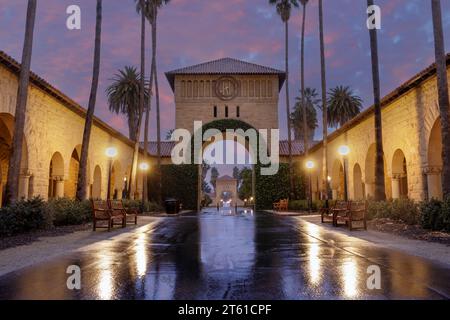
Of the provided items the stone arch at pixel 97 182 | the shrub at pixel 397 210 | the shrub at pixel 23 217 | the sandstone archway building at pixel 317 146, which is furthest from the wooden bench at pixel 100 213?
the stone arch at pixel 97 182

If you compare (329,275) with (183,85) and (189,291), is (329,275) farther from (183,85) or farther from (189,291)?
(183,85)

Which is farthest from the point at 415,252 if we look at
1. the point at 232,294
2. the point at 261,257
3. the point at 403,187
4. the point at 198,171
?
the point at 198,171

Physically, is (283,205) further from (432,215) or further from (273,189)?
(432,215)

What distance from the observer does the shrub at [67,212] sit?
564 inches

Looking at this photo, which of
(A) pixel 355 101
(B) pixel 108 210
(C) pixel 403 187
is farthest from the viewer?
(A) pixel 355 101

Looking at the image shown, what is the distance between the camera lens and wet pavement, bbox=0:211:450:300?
4477 millimetres

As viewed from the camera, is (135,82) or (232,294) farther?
(135,82)

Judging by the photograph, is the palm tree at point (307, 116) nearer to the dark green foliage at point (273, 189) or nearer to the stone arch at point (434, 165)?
the dark green foliage at point (273, 189)

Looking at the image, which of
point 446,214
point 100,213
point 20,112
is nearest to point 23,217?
point 100,213

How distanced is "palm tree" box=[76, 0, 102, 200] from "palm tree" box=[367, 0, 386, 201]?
529 inches

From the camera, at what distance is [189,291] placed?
4.59 metres

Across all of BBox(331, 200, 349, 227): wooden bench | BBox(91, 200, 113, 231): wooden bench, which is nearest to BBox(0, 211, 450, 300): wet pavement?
BBox(91, 200, 113, 231): wooden bench

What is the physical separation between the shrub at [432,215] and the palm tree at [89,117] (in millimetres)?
14464
